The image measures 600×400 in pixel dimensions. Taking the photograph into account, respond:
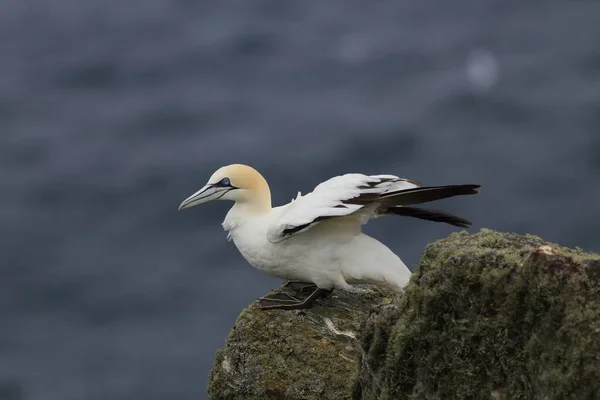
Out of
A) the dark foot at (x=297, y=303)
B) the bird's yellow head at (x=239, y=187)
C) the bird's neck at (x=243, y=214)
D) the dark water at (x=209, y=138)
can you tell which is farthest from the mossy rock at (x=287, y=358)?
the dark water at (x=209, y=138)

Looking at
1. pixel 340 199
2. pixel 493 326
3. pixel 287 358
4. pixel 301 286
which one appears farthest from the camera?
pixel 301 286

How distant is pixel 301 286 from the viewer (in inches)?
448

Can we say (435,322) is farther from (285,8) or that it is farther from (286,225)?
(285,8)

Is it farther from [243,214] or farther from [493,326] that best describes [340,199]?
[493,326]

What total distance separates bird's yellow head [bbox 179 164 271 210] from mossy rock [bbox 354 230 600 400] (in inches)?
153

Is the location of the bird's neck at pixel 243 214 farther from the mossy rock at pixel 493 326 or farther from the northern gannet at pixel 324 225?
the mossy rock at pixel 493 326

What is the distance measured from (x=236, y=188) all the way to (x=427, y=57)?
31816mm

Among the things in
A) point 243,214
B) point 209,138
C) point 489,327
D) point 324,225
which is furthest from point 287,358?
point 209,138

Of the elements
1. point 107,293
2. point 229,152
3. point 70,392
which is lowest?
point 70,392

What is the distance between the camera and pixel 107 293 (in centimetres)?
3131

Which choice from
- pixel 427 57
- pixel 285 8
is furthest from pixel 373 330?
pixel 285 8

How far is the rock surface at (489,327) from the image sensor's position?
641cm

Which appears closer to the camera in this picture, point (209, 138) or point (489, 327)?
point (489, 327)

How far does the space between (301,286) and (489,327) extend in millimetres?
4638
